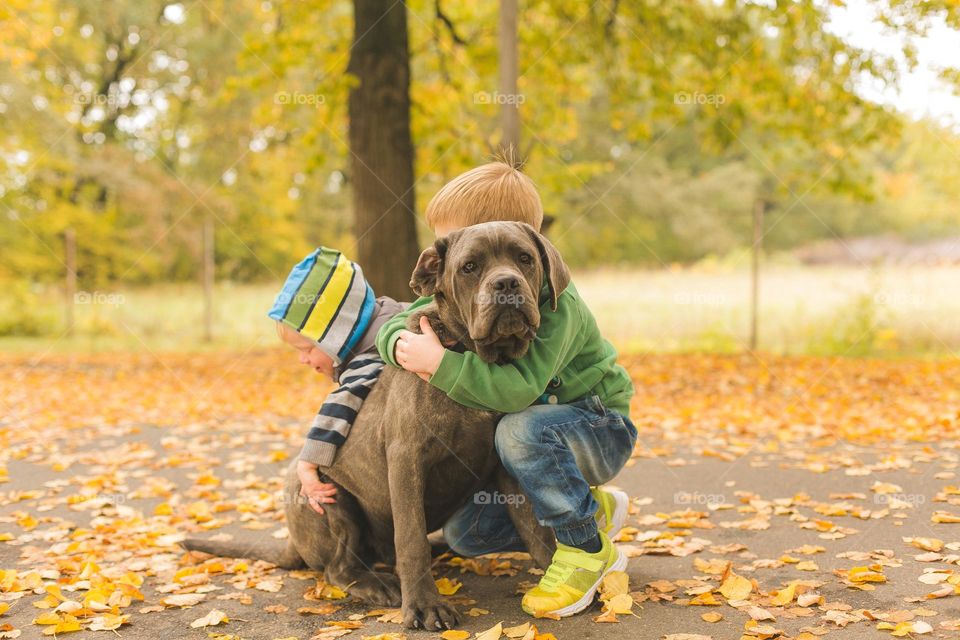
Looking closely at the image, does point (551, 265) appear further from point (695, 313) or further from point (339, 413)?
point (695, 313)

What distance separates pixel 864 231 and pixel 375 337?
37.0m

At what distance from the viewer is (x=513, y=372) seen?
10.3 feet

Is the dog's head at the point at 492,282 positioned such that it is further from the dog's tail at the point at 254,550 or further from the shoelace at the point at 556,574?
the dog's tail at the point at 254,550

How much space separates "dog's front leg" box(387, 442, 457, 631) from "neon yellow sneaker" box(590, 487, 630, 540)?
0.87 meters

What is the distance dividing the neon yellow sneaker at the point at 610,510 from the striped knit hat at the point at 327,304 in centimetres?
130

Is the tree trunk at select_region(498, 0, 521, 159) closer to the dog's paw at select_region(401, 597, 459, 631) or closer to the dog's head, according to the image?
the dog's head

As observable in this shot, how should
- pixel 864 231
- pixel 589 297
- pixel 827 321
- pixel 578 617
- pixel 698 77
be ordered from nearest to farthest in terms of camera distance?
pixel 578 617 < pixel 698 77 < pixel 827 321 < pixel 589 297 < pixel 864 231

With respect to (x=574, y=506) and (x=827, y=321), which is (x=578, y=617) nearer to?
(x=574, y=506)

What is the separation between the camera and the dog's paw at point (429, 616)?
315 cm

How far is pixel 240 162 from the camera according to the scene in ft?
83.6

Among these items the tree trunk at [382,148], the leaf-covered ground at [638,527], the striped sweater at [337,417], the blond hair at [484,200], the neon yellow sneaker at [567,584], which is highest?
the tree trunk at [382,148]

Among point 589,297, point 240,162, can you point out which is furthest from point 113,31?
point 589,297

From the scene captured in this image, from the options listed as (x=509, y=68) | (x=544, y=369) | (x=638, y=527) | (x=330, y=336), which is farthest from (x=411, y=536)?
(x=509, y=68)

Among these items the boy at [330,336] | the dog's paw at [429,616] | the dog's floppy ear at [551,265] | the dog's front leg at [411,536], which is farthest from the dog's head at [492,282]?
the dog's paw at [429,616]
